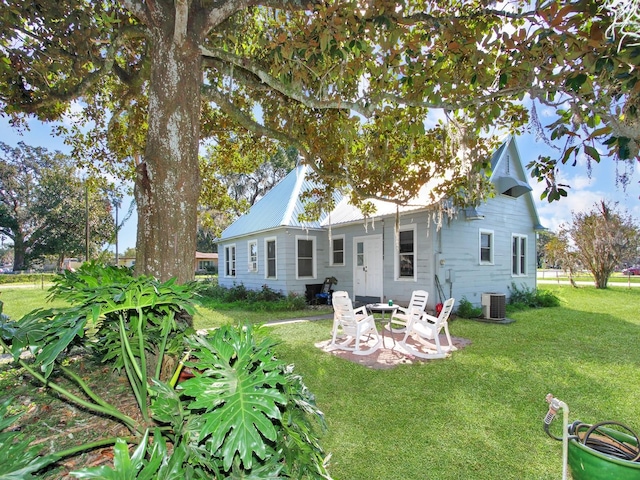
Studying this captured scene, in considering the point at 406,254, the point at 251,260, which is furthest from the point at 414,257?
the point at 251,260

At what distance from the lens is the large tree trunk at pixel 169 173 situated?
290cm

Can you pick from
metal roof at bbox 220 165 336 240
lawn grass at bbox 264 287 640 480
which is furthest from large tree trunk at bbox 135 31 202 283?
metal roof at bbox 220 165 336 240

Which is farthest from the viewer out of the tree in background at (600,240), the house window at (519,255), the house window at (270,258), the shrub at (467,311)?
the tree in background at (600,240)

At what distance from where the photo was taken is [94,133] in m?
7.59

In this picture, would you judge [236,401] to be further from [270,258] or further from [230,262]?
[230,262]

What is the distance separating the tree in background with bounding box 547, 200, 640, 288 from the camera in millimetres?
17672

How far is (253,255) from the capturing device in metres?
14.6

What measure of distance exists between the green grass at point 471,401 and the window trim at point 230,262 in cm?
923

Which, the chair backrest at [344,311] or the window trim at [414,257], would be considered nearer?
the chair backrest at [344,311]

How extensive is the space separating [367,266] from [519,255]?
6.17m

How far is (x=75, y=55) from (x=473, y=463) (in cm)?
690

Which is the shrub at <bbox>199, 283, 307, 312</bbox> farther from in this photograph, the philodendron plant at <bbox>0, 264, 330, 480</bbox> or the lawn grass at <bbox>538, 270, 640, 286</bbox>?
the lawn grass at <bbox>538, 270, 640, 286</bbox>

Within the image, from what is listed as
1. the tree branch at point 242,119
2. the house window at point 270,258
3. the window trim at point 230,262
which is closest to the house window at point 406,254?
the house window at point 270,258

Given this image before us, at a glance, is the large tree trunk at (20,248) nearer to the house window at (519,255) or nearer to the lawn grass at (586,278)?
the house window at (519,255)
